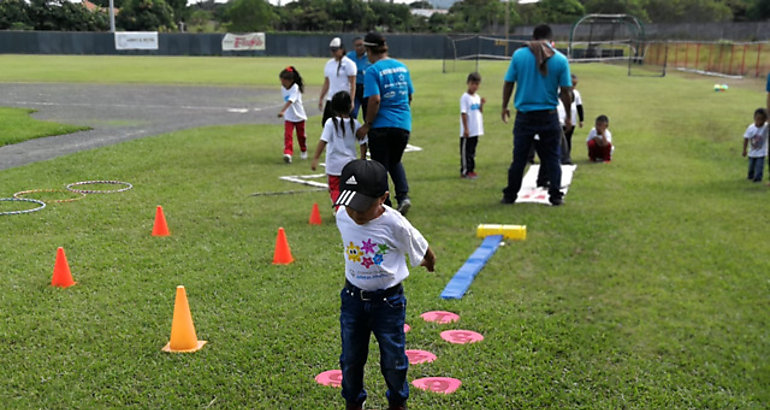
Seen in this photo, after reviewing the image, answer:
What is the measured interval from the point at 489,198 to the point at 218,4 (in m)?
118

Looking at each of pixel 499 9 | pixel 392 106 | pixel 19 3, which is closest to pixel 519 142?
pixel 392 106

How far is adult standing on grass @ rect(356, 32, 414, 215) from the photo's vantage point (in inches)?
333

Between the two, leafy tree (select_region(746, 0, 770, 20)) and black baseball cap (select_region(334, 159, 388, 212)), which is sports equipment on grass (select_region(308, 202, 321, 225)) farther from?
leafy tree (select_region(746, 0, 770, 20))

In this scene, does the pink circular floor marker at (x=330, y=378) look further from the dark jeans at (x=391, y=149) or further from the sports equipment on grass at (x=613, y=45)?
the sports equipment on grass at (x=613, y=45)

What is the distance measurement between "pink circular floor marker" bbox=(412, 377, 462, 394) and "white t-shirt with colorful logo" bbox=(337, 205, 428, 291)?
938 millimetres

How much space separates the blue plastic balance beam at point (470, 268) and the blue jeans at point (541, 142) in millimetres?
2034

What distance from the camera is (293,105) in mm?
13242

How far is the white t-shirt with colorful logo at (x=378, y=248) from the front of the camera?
3.90 metres

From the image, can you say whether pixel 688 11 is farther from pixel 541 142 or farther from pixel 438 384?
pixel 438 384

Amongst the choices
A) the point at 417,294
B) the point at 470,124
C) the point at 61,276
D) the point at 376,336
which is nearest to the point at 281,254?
the point at 417,294

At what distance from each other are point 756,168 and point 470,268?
7142 mm

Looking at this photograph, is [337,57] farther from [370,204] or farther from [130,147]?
[370,204]

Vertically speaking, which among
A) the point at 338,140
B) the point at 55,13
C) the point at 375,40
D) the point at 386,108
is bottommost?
the point at 338,140

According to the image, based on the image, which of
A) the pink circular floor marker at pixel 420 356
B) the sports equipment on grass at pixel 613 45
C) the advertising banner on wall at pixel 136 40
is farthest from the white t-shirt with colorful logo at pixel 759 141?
the advertising banner on wall at pixel 136 40
